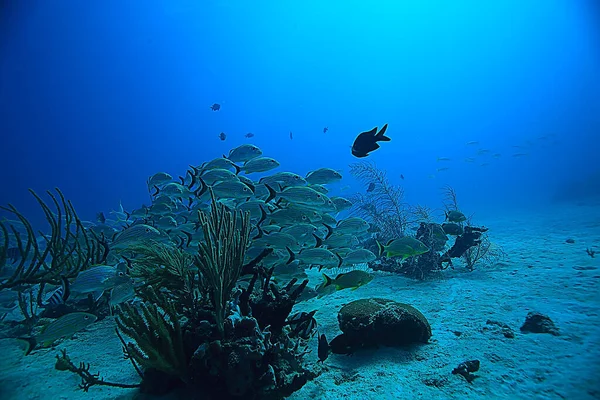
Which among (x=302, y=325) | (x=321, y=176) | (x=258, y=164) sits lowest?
(x=302, y=325)

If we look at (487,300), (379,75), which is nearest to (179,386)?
(487,300)

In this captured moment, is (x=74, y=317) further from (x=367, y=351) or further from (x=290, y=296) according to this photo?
(x=367, y=351)

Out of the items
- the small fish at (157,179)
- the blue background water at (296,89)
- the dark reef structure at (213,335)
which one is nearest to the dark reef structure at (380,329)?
the dark reef structure at (213,335)

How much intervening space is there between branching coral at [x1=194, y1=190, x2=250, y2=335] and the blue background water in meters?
46.5

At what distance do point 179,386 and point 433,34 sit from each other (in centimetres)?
16405

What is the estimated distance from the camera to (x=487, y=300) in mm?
5715

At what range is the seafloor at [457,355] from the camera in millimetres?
3145

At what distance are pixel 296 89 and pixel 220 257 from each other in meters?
152


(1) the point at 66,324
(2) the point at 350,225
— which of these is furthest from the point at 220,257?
(2) the point at 350,225

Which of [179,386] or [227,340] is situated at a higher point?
[227,340]

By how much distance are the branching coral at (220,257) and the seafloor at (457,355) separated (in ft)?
4.76

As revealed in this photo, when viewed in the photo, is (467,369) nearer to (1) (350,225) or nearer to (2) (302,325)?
(2) (302,325)

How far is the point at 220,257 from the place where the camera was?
289cm

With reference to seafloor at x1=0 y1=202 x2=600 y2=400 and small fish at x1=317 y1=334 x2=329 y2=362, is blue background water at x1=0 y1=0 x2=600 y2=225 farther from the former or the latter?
small fish at x1=317 y1=334 x2=329 y2=362
